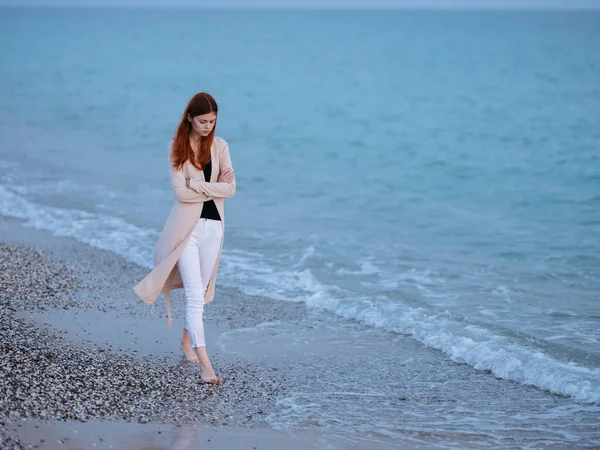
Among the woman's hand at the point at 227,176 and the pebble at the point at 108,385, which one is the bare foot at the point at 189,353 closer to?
the pebble at the point at 108,385

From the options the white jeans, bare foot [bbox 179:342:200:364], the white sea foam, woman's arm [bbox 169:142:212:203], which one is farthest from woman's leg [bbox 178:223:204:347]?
the white sea foam

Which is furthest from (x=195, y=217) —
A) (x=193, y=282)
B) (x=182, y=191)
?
(x=193, y=282)

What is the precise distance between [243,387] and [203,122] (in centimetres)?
206

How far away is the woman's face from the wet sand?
193 centimetres

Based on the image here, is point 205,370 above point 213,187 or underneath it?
underneath

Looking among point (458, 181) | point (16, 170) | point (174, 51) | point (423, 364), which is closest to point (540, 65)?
point (174, 51)

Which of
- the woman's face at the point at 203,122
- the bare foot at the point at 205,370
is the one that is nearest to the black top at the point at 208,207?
the woman's face at the point at 203,122

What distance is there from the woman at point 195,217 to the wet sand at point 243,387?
2.02 ft

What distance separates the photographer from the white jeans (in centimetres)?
646

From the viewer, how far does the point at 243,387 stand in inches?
259

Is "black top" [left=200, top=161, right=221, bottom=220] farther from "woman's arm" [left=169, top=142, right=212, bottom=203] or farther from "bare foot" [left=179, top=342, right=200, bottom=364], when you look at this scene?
"bare foot" [left=179, top=342, right=200, bottom=364]

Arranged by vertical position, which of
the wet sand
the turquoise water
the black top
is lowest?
the wet sand

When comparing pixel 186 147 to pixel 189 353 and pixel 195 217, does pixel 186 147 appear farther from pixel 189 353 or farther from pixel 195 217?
pixel 189 353

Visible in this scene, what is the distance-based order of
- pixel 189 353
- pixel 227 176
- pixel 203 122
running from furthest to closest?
pixel 189 353, pixel 227 176, pixel 203 122
